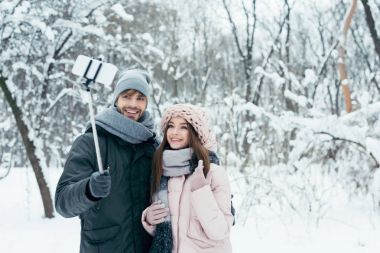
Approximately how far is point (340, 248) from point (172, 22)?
1704 cm

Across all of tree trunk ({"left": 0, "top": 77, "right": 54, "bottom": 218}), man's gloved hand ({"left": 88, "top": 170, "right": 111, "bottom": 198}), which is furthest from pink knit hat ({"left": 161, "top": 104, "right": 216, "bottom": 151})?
tree trunk ({"left": 0, "top": 77, "right": 54, "bottom": 218})

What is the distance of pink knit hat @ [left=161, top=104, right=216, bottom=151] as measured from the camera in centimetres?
231

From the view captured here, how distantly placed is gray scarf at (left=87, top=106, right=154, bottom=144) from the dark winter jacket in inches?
1.5

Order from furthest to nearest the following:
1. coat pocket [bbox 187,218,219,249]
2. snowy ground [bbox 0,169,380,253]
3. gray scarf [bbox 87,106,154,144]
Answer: snowy ground [bbox 0,169,380,253], gray scarf [bbox 87,106,154,144], coat pocket [bbox 187,218,219,249]

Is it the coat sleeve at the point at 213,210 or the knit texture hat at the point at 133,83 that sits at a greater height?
the knit texture hat at the point at 133,83

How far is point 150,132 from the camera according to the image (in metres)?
2.38

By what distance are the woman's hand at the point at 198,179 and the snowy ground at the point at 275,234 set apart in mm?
2935

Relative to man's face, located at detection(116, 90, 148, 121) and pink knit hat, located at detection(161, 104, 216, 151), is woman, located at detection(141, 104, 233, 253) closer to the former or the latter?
pink knit hat, located at detection(161, 104, 216, 151)

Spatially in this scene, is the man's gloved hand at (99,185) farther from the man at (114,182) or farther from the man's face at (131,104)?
the man's face at (131,104)

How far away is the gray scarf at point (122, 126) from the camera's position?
2236mm

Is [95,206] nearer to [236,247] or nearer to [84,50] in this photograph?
[236,247]

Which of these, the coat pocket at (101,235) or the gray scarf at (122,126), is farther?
the gray scarf at (122,126)

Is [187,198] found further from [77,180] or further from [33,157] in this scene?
[33,157]

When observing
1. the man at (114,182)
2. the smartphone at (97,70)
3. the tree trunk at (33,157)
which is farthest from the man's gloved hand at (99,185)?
the tree trunk at (33,157)
